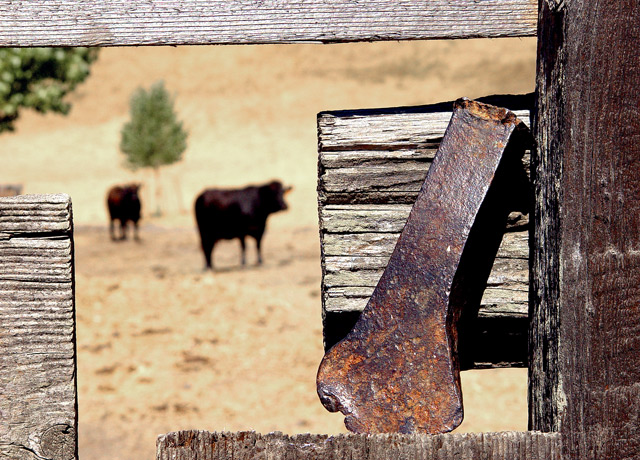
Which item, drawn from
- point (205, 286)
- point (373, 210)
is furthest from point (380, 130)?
point (205, 286)

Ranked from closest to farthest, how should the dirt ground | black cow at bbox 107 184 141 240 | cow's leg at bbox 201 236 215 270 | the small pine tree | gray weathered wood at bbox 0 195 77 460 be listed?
gray weathered wood at bbox 0 195 77 460 → the dirt ground → cow's leg at bbox 201 236 215 270 → black cow at bbox 107 184 141 240 → the small pine tree

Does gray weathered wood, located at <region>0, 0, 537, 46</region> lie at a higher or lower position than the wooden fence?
higher

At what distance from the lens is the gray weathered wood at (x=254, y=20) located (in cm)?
122

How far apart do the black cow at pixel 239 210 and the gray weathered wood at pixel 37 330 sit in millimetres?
15724

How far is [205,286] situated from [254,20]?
11.8 metres

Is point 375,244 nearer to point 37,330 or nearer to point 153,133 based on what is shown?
point 37,330

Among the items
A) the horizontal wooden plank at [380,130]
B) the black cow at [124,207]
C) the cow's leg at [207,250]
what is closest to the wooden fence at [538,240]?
the horizontal wooden plank at [380,130]

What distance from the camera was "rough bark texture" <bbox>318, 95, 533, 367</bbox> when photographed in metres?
1.24

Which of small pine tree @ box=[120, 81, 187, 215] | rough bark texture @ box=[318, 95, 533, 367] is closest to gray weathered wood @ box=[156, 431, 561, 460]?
rough bark texture @ box=[318, 95, 533, 367]

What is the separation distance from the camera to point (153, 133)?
3145cm

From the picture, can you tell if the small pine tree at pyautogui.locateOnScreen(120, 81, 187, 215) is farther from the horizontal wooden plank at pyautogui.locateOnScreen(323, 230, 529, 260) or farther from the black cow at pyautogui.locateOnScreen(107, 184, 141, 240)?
the horizontal wooden plank at pyautogui.locateOnScreen(323, 230, 529, 260)

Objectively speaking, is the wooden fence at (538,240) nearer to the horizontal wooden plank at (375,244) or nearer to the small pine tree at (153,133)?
the horizontal wooden plank at (375,244)

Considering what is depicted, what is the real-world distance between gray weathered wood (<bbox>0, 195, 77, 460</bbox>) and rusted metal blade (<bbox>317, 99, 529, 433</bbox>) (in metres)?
0.43

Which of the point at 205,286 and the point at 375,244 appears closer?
the point at 375,244
